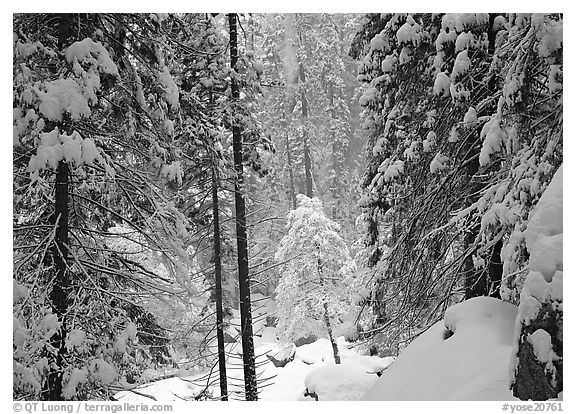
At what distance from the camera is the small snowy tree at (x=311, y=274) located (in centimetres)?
1056

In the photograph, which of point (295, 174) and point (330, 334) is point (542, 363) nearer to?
point (295, 174)

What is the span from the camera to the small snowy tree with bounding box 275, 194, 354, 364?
1056 cm

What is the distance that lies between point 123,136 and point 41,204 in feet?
4.05

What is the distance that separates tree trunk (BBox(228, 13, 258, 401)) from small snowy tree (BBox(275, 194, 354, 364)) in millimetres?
1316

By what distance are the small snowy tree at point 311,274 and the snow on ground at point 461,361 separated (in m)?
5.67

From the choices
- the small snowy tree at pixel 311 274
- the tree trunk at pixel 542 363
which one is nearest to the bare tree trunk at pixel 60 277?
the tree trunk at pixel 542 363

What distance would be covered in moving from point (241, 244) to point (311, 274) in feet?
17.9

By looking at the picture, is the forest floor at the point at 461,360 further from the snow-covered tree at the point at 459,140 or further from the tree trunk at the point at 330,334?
the tree trunk at the point at 330,334

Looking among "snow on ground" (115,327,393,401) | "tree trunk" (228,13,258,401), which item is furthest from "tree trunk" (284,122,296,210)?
"snow on ground" (115,327,393,401)

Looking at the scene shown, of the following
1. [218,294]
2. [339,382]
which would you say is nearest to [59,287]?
[218,294]

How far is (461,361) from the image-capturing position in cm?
356

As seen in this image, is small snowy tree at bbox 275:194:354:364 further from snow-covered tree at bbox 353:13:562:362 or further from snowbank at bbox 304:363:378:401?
snow-covered tree at bbox 353:13:562:362

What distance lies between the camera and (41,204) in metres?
5.36
